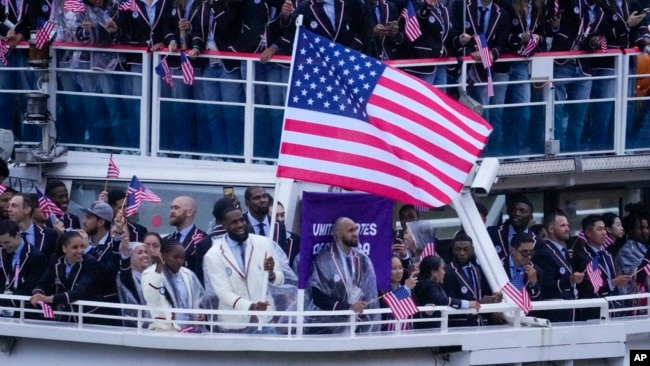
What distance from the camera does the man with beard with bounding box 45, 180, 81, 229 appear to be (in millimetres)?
18781

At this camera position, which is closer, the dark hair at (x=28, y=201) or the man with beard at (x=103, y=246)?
the man with beard at (x=103, y=246)

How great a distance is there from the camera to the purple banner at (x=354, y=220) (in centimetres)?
1678

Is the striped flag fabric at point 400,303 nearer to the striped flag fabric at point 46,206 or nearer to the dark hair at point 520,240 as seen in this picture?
the dark hair at point 520,240

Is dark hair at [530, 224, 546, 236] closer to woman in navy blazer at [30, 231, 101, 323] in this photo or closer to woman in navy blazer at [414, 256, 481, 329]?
woman in navy blazer at [414, 256, 481, 329]

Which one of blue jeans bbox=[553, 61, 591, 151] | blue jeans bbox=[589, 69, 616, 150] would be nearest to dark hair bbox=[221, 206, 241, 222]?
blue jeans bbox=[553, 61, 591, 151]

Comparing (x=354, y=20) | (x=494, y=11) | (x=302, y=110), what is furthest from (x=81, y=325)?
(x=494, y=11)

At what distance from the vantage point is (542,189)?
19734 mm

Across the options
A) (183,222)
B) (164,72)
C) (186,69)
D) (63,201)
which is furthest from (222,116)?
(63,201)

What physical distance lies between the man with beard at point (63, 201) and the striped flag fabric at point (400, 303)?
10.8 ft

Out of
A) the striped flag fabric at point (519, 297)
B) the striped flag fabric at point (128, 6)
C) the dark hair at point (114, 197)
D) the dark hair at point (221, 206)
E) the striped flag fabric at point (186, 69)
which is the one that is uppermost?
the striped flag fabric at point (128, 6)

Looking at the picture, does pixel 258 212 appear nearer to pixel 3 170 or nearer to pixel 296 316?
pixel 296 316

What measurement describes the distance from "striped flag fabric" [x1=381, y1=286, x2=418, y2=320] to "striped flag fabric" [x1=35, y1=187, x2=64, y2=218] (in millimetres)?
3297

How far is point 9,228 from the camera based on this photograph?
17.5m

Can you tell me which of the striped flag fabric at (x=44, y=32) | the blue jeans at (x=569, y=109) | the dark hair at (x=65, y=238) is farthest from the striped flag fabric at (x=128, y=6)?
the blue jeans at (x=569, y=109)
